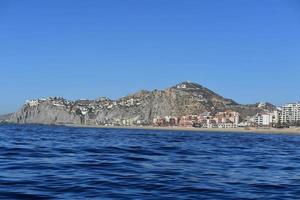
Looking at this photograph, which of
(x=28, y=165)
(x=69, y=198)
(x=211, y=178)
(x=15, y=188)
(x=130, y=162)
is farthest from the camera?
(x=130, y=162)

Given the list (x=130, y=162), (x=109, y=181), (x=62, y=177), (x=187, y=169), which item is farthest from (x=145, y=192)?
(x=130, y=162)

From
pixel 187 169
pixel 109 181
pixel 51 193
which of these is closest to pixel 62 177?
pixel 109 181

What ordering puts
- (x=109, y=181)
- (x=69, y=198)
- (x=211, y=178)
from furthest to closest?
(x=211, y=178)
(x=109, y=181)
(x=69, y=198)

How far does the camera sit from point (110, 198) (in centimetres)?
1268

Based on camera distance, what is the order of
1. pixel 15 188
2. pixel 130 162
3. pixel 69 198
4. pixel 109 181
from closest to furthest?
pixel 69 198 → pixel 15 188 → pixel 109 181 → pixel 130 162

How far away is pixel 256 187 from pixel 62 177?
5.78 meters

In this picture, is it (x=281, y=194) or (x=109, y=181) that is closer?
(x=281, y=194)

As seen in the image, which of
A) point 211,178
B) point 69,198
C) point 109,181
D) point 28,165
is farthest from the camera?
point 28,165

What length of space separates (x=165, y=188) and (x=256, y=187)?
2891 mm

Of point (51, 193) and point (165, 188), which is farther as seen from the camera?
point (165, 188)

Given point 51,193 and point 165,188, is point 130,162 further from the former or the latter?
point 51,193

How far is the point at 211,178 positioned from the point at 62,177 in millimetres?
4790

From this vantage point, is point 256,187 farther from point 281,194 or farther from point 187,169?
point 187,169

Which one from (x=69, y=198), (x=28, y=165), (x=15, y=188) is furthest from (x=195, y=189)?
(x=28, y=165)
